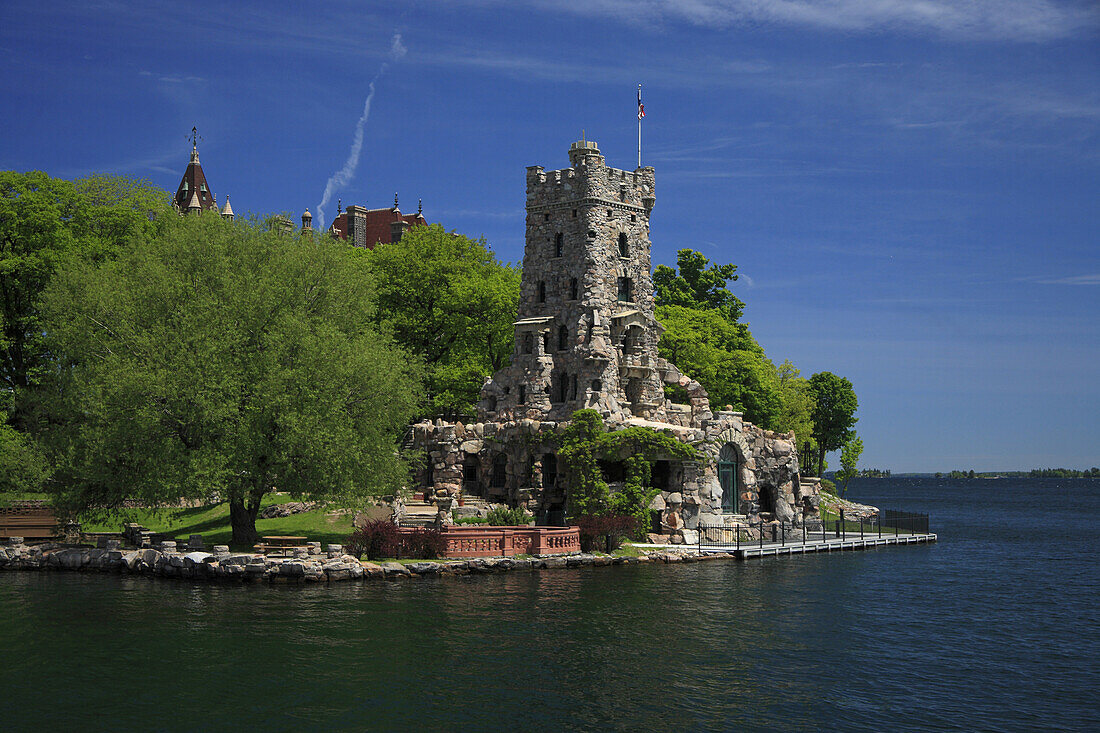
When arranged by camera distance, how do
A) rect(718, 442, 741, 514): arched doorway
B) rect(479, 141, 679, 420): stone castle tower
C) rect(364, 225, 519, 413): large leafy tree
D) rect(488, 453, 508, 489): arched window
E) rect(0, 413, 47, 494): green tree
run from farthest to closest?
rect(364, 225, 519, 413): large leafy tree < rect(479, 141, 679, 420): stone castle tower < rect(718, 442, 741, 514): arched doorway < rect(488, 453, 508, 489): arched window < rect(0, 413, 47, 494): green tree

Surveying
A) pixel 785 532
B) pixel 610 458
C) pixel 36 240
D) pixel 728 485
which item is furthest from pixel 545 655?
pixel 36 240

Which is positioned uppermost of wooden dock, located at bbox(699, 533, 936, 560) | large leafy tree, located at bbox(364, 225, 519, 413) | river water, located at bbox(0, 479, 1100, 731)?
large leafy tree, located at bbox(364, 225, 519, 413)

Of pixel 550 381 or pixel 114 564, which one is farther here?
pixel 550 381

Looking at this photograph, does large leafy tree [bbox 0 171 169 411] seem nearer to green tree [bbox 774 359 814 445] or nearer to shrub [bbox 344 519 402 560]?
shrub [bbox 344 519 402 560]

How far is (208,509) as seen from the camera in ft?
188

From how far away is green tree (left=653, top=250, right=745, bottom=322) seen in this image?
279ft

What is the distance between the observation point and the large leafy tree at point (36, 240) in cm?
5525

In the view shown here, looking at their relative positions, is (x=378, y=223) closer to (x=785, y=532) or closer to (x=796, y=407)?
(x=796, y=407)

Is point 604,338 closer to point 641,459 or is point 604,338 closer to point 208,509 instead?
point 641,459

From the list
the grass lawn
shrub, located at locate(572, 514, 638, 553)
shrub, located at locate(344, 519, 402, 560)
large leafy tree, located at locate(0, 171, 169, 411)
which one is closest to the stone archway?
shrub, located at locate(572, 514, 638, 553)

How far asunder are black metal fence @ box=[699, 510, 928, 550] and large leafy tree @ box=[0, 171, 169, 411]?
35629 millimetres

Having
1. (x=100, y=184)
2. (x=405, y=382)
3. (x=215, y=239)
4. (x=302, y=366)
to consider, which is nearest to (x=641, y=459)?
(x=405, y=382)

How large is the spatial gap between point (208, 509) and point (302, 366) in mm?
18000

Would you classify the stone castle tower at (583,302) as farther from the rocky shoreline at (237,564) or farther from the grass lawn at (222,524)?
the rocky shoreline at (237,564)
